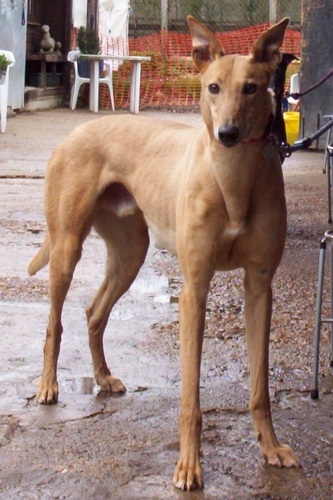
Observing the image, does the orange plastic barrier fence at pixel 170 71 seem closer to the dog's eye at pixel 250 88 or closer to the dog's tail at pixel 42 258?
the dog's tail at pixel 42 258

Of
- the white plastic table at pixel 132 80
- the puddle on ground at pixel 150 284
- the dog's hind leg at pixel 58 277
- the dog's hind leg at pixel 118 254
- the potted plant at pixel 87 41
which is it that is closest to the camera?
the dog's hind leg at pixel 58 277

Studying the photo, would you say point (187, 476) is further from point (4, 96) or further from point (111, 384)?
point (4, 96)

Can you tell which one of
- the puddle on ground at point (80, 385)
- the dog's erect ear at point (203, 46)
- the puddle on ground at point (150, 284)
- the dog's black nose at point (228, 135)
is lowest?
the puddle on ground at point (80, 385)

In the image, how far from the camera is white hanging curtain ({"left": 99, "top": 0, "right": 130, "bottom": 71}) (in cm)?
2130

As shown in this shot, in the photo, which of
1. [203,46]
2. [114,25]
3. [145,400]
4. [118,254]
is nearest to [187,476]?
[145,400]

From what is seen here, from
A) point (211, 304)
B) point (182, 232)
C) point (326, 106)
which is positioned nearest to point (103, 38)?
point (326, 106)

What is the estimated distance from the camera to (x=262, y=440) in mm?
3354

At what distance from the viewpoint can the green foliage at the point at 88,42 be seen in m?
18.9

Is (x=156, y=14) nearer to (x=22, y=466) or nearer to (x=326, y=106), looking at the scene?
(x=326, y=106)

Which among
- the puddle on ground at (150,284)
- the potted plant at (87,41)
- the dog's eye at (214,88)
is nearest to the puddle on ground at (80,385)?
the puddle on ground at (150,284)

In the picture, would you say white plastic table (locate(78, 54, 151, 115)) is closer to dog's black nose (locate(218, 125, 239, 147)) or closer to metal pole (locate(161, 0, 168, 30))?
metal pole (locate(161, 0, 168, 30))

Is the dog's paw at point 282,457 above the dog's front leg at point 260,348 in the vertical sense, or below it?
below

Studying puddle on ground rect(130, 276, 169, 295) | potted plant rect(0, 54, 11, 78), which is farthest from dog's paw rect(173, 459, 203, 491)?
potted plant rect(0, 54, 11, 78)

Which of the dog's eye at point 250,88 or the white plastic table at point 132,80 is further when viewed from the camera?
the white plastic table at point 132,80
